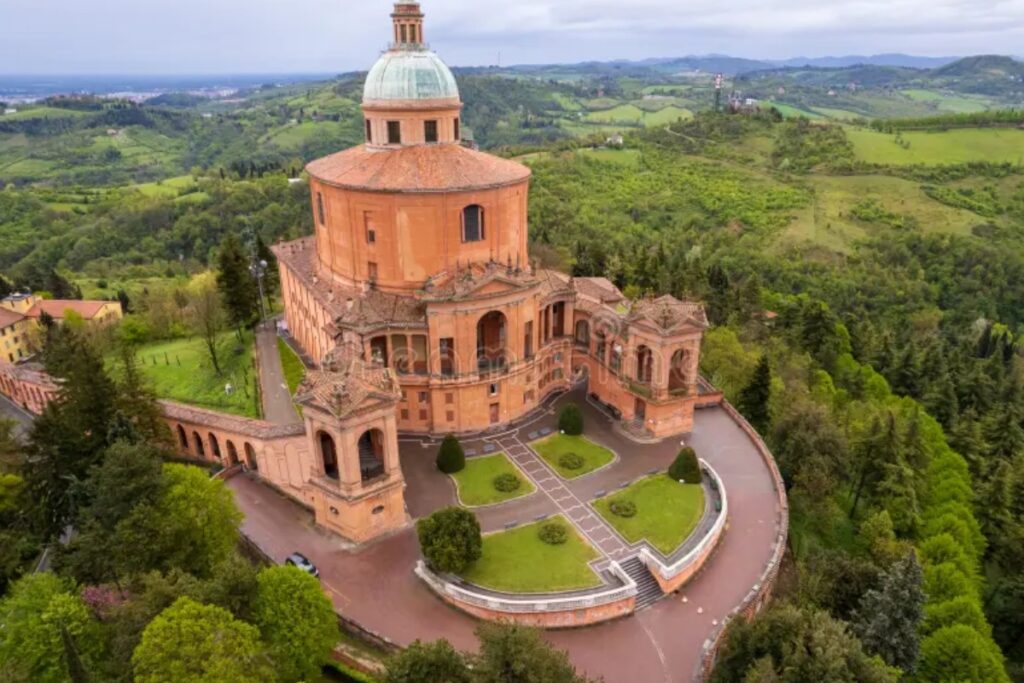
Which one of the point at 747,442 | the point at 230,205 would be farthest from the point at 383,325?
Result: the point at 230,205

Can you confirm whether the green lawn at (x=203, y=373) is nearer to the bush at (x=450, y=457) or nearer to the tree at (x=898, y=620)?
the bush at (x=450, y=457)

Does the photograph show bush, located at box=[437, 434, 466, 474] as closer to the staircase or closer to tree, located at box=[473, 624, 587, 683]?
the staircase

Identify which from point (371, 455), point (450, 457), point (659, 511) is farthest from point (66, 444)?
point (659, 511)

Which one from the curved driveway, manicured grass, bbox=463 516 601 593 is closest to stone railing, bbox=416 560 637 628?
the curved driveway

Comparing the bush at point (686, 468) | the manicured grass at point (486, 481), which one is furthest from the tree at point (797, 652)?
the manicured grass at point (486, 481)

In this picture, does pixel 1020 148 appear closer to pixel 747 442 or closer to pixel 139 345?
→ pixel 747 442

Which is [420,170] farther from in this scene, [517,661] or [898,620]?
[898,620]
